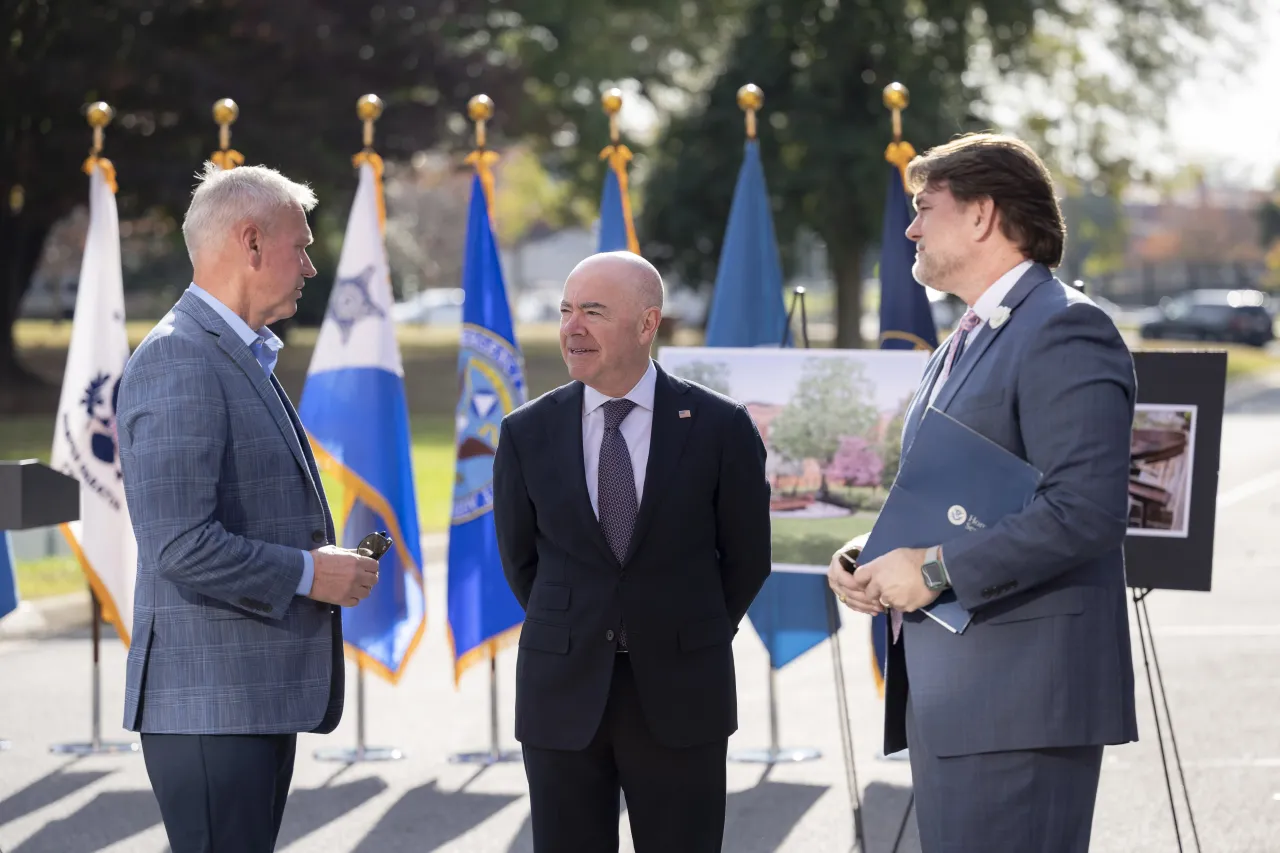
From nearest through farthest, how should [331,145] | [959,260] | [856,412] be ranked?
[959,260], [856,412], [331,145]

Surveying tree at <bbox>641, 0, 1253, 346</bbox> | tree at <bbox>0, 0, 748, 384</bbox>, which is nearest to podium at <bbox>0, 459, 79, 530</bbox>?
tree at <bbox>0, 0, 748, 384</bbox>

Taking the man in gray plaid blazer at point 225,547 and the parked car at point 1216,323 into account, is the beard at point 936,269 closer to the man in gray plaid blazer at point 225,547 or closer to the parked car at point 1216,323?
the man in gray plaid blazer at point 225,547

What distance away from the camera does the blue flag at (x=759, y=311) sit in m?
7.30

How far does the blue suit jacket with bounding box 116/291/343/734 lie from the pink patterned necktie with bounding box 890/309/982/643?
129cm

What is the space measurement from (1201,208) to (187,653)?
93.2 metres

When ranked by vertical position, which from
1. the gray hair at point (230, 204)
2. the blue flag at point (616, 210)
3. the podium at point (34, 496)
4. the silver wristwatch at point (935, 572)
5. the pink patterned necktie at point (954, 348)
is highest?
the blue flag at point (616, 210)

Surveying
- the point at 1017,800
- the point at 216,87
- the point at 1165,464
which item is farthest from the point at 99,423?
the point at 216,87

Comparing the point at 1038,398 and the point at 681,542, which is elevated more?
the point at 1038,398

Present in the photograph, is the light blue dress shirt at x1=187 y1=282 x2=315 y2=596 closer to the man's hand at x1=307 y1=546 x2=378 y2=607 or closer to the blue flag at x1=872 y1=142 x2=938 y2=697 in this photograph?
the man's hand at x1=307 y1=546 x2=378 y2=607

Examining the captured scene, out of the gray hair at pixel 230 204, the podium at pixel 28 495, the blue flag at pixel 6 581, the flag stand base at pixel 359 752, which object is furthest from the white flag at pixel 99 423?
the gray hair at pixel 230 204

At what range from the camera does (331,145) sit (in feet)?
86.2

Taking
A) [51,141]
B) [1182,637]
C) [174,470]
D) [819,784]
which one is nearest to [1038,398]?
[174,470]

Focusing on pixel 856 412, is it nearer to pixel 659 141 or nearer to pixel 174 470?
pixel 174 470

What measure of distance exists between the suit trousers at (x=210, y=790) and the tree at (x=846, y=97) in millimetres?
24709
